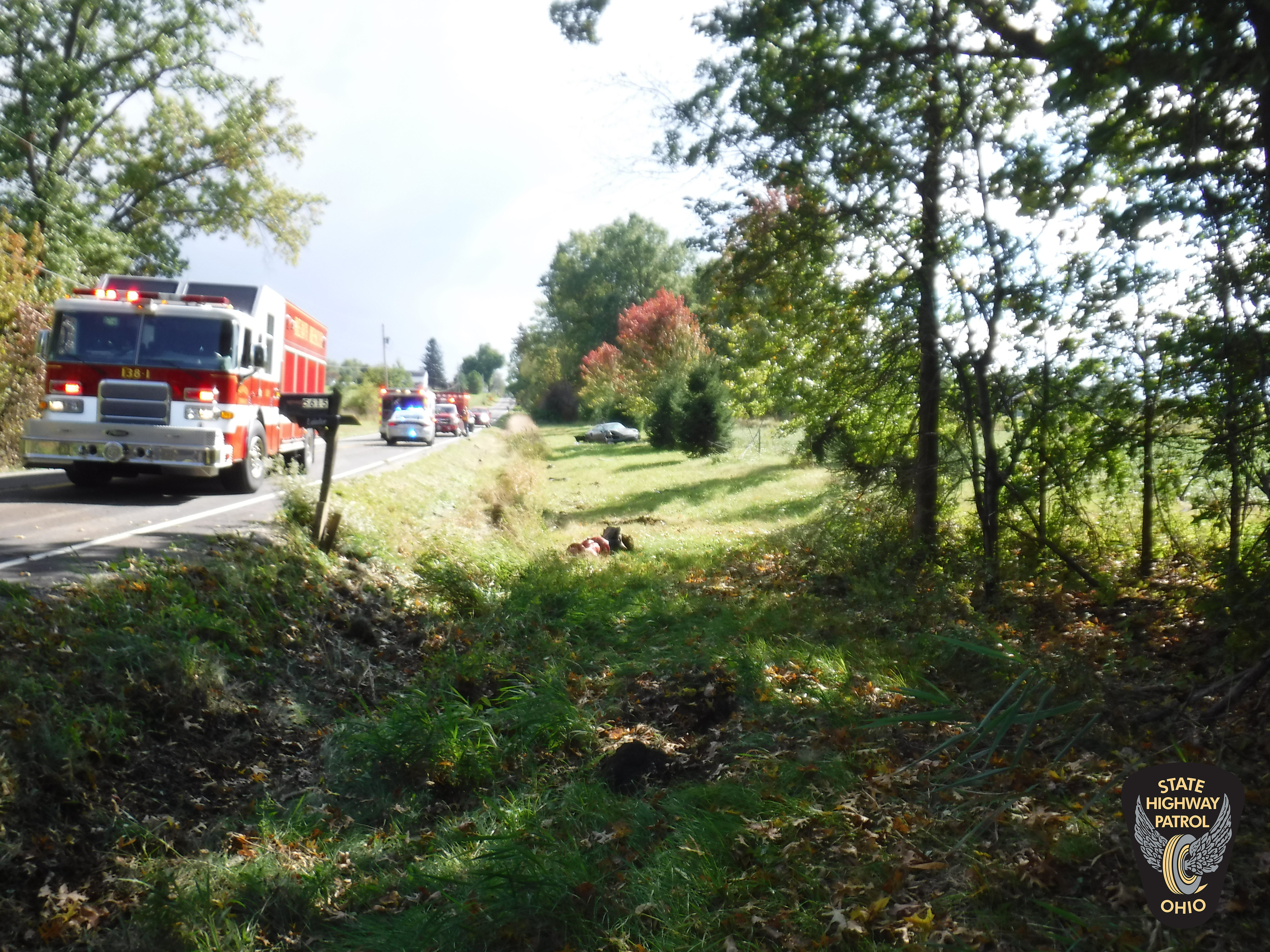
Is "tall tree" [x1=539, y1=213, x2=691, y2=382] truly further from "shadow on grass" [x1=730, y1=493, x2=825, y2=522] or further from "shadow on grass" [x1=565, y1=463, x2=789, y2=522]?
"shadow on grass" [x1=730, y1=493, x2=825, y2=522]

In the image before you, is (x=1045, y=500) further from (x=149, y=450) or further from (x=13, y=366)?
(x=13, y=366)

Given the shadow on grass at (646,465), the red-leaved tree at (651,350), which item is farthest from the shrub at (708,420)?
the red-leaved tree at (651,350)

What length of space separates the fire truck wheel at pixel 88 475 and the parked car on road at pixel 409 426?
21746mm

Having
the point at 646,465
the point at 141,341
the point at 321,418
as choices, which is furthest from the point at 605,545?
the point at 646,465

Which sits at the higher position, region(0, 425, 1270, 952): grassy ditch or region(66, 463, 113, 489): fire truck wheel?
region(66, 463, 113, 489): fire truck wheel

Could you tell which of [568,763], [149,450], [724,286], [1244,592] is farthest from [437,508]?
[1244,592]

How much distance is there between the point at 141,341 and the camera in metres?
12.8

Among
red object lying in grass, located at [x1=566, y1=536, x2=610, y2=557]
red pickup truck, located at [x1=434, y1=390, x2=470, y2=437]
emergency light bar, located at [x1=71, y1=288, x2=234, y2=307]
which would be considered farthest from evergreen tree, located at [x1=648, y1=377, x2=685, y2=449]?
emergency light bar, located at [x1=71, y1=288, x2=234, y2=307]

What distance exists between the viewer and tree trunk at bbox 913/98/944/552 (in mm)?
9812

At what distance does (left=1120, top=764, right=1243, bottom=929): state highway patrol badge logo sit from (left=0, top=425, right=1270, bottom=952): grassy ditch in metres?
0.66

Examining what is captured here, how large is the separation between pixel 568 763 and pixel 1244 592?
485 centimetres

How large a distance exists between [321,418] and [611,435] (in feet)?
128

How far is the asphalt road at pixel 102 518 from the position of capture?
8.13 meters

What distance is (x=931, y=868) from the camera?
418 centimetres
